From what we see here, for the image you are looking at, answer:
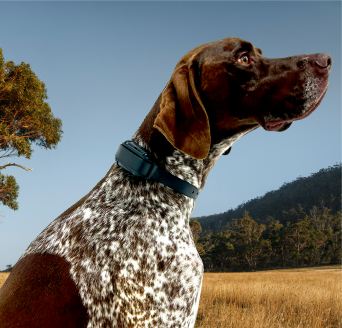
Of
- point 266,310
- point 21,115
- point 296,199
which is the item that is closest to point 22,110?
point 21,115

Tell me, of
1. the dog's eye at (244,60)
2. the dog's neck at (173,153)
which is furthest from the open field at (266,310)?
the dog's eye at (244,60)

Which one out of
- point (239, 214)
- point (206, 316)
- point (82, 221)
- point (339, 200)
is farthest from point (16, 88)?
point (239, 214)

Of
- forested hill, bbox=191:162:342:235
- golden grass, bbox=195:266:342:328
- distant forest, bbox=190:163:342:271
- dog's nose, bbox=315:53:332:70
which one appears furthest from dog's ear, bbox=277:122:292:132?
A: forested hill, bbox=191:162:342:235

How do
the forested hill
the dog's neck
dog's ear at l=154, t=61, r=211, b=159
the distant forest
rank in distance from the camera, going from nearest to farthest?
dog's ear at l=154, t=61, r=211, b=159
the dog's neck
the distant forest
the forested hill

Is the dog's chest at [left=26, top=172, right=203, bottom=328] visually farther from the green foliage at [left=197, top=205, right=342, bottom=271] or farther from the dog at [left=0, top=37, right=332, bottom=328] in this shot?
the green foliage at [left=197, top=205, right=342, bottom=271]

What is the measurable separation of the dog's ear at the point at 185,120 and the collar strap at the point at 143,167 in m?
0.22

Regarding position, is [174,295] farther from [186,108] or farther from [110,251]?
[186,108]

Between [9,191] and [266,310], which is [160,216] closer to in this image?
[266,310]

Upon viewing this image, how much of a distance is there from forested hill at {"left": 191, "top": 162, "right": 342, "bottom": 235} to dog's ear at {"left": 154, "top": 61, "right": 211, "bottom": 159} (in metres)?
107

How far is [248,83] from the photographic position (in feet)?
7.55

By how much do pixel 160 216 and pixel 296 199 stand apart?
436ft

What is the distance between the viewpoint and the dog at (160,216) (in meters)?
1.87

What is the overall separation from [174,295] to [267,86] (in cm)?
168

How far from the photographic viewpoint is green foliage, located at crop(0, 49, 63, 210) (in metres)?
15.2
